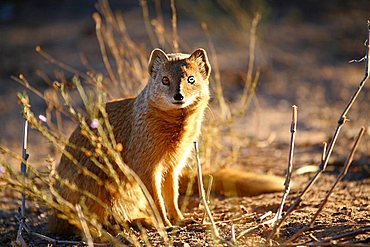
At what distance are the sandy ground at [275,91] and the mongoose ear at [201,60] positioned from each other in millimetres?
935

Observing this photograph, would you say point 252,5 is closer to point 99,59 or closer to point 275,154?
point 99,59

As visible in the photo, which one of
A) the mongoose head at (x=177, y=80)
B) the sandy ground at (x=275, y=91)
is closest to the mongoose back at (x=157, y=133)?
the mongoose head at (x=177, y=80)

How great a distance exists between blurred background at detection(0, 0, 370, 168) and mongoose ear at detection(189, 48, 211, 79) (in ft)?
7.26

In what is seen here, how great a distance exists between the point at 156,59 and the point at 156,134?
466 mm

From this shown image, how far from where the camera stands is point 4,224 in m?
4.18

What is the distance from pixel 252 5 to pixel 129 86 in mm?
5416

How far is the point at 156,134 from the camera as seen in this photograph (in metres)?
3.59

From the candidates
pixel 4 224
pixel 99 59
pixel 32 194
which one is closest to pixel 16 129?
pixel 99 59

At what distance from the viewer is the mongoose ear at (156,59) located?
3.56 metres

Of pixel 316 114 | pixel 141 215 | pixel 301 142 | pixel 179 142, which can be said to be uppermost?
pixel 316 114

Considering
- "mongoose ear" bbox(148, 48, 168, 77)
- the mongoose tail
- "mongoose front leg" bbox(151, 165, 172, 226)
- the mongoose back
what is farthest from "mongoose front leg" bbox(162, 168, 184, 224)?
"mongoose ear" bbox(148, 48, 168, 77)

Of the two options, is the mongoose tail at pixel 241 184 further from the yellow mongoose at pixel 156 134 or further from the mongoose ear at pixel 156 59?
the mongoose ear at pixel 156 59

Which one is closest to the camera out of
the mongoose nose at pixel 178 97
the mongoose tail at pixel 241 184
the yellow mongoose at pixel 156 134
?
the mongoose nose at pixel 178 97

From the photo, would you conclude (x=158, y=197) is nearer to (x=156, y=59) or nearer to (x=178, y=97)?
(x=178, y=97)
